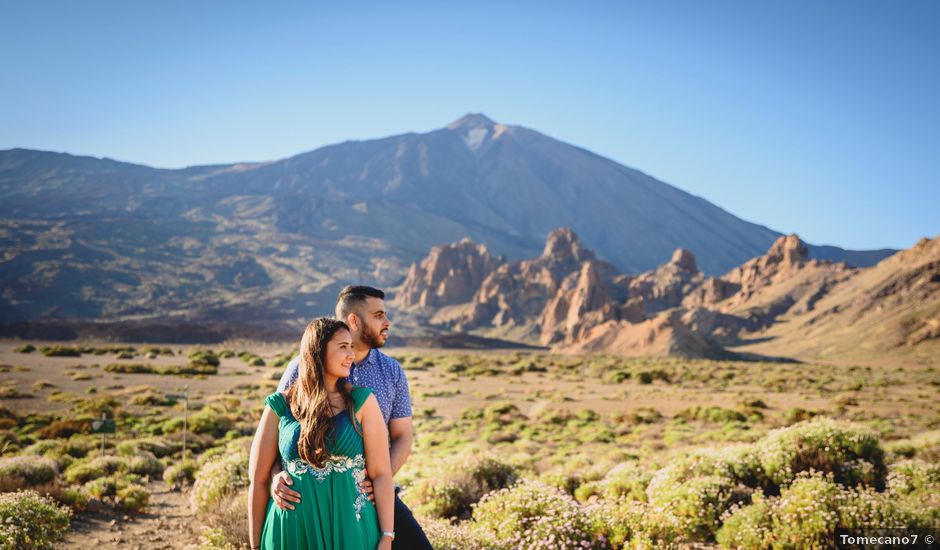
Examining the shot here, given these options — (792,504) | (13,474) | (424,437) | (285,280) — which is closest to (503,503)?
(792,504)

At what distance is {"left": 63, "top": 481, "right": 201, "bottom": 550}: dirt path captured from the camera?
7.84 m

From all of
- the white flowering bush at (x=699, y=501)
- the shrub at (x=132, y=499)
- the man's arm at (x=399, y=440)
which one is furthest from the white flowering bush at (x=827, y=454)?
the shrub at (x=132, y=499)

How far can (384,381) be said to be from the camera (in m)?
3.71

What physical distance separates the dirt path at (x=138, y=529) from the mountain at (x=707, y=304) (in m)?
68.0

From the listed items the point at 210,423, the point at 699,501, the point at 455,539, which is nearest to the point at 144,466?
A: the point at 210,423

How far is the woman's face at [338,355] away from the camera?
125 inches

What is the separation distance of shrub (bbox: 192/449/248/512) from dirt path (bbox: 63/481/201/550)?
37cm

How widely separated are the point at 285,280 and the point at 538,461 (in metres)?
141

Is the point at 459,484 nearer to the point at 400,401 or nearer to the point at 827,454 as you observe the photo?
the point at 827,454

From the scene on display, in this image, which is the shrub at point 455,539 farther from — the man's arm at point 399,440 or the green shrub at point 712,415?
the green shrub at point 712,415

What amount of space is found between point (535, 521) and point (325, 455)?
4310mm

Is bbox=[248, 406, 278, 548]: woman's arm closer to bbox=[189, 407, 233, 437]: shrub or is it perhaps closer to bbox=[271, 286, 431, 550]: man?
bbox=[271, 286, 431, 550]: man

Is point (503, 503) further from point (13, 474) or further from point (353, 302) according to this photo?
point (13, 474)

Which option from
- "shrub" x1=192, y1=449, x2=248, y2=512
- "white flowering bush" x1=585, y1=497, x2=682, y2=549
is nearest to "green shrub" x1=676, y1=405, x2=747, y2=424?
"white flowering bush" x1=585, y1=497, x2=682, y2=549
